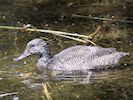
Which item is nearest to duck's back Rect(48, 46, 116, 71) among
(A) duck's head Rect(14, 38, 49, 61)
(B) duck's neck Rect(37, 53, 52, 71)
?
(B) duck's neck Rect(37, 53, 52, 71)

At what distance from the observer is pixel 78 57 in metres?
9.28

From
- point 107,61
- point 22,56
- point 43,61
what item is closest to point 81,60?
point 107,61

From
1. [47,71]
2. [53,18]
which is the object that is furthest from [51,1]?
[47,71]

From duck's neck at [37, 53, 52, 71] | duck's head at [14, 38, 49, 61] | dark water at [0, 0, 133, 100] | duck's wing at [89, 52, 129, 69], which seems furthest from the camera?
duck's head at [14, 38, 49, 61]

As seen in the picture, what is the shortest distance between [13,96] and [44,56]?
5.92 ft

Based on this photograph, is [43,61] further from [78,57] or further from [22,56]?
[78,57]

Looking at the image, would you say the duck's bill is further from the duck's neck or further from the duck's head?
the duck's neck

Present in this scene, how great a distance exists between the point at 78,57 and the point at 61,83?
1.00 m

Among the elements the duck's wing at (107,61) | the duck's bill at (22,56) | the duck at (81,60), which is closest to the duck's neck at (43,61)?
the duck at (81,60)

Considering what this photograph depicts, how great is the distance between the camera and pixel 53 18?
1271 centimetres

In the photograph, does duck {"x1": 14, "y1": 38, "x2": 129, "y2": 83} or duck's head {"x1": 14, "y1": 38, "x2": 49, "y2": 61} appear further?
duck's head {"x1": 14, "y1": 38, "x2": 49, "y2": 61}

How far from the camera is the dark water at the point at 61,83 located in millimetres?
7918

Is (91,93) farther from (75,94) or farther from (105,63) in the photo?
(105,63)

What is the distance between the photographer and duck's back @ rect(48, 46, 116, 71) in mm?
9156
